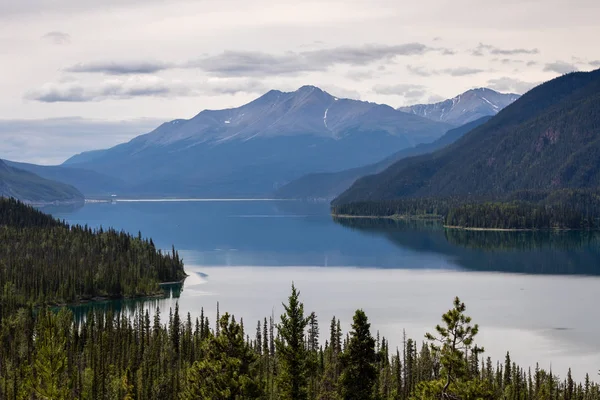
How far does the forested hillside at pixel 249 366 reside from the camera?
197ft

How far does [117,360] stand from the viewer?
10919cm

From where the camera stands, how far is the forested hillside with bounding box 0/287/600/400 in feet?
197

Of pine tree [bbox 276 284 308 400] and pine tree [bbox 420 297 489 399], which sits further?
pine tree [bbox 276 284 308 400]

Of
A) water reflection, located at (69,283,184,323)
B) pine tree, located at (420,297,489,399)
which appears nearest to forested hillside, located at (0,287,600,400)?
pine tree, located at (420,297,489,399)

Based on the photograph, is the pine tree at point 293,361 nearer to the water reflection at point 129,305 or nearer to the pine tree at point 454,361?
the pine tree at point 454,361

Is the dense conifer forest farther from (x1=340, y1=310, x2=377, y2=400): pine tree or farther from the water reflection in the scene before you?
the water reflection

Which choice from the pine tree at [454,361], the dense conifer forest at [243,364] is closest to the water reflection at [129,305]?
the dense conifer forest at [243,364]

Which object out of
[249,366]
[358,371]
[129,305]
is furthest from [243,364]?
[129,305]

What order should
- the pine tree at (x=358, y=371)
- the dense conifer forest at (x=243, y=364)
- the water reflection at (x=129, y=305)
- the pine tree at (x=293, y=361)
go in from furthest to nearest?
the water reflection at (x=129, y=305) → the pine tree at (x=293, y=361) → the pine tree at (x=358, y=371) → the dense conifer forest at (x=243, y=364)

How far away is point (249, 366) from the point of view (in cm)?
6756

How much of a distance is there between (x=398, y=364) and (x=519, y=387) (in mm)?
13386

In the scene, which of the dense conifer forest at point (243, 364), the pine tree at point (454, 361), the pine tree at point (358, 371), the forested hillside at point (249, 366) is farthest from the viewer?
the pine tree at point (358, 371)

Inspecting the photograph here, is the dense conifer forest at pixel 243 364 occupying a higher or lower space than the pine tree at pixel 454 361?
lower

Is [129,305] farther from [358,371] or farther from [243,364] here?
[358,371]
